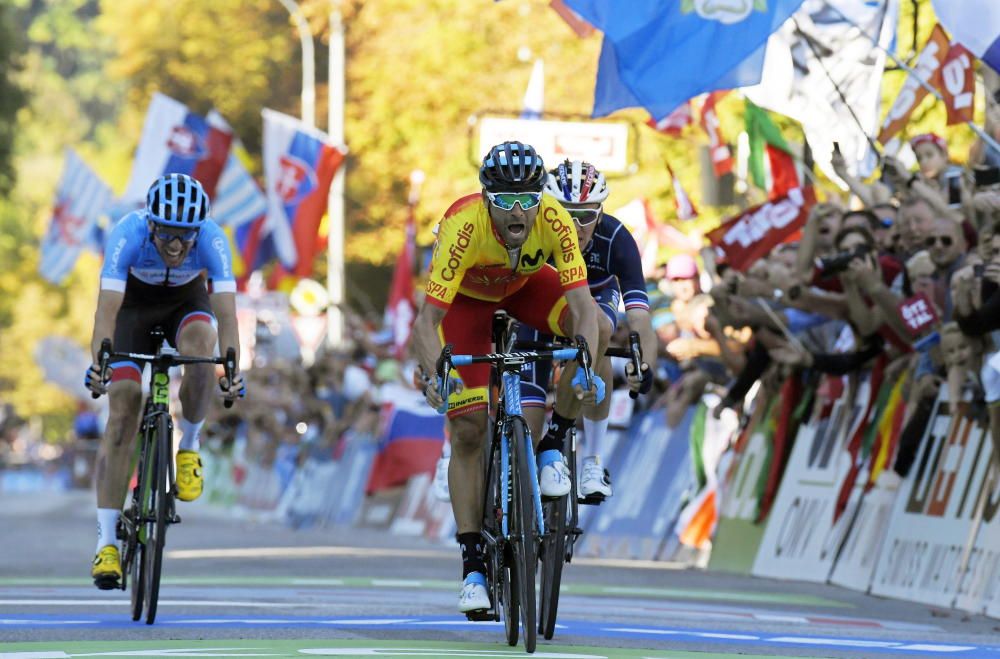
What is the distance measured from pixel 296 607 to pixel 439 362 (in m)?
3.21

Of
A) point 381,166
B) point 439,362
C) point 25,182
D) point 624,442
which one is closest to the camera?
point 439,362

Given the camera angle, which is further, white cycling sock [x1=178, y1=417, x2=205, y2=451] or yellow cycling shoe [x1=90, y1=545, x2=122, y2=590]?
white cycling sock [x1=178, y1=417, x2=205, y2=451]

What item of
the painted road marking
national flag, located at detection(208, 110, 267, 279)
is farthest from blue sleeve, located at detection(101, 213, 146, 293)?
national flag, located at detection(208, 110, 267, 279)

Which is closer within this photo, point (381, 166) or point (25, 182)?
point (381, 166)

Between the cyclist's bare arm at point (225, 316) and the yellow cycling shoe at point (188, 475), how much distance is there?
0.66m

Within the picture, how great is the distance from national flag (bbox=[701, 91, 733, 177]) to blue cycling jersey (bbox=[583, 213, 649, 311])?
31.2 feet

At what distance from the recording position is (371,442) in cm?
2994

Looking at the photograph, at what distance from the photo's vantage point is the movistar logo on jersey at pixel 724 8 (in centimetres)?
1512

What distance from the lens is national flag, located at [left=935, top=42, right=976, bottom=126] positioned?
15493 millimetres

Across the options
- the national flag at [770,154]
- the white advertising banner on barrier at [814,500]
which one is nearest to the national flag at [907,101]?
the white advertising banner on barrier at [814,500]

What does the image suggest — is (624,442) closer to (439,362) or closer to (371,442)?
(371,442)

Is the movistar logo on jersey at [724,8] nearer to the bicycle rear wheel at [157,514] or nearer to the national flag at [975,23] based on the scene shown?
the national flag at [975,23]

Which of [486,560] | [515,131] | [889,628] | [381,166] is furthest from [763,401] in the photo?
[381,166]

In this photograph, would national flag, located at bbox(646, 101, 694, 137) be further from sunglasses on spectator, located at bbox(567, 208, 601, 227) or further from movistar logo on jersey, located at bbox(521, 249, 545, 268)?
movistar logo on jersey, located at bbox(521, 249, 545, 268)
